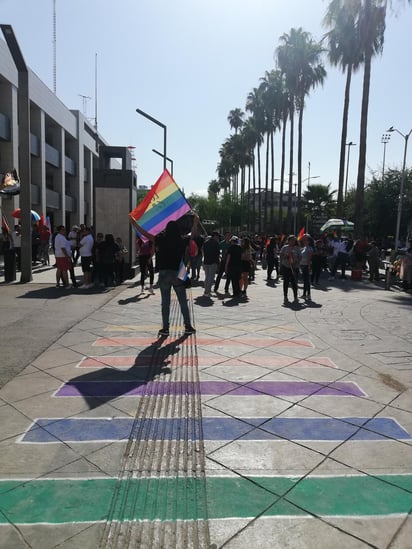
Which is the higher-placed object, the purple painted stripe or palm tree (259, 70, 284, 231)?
palm tree (259, 70, 284, 231)

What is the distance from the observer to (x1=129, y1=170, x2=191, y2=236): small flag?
9.49 metres

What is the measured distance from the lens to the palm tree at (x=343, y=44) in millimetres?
25594

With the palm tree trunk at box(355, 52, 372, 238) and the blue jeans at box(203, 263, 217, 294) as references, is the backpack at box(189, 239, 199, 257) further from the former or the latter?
the palm tree trunk at box(355, 52, 372, 238)

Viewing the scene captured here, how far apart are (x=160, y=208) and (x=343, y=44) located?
2207 centimetres

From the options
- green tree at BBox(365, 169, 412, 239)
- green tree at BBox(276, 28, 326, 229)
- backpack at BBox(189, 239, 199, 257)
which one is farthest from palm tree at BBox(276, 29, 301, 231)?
backpack at BBox(189, 239, 199, 257)

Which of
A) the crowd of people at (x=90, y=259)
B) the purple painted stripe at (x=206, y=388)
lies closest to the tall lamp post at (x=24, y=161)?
the crowd of people at (x=90, y=259)

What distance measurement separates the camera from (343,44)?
2642 cm

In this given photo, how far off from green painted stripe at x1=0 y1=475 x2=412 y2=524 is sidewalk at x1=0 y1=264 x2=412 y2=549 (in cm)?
1

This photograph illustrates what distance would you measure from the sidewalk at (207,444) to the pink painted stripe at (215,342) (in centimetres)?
3

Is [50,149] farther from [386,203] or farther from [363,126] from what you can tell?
[386,203]

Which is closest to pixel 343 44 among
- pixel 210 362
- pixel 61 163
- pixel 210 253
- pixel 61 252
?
pixel 210 253

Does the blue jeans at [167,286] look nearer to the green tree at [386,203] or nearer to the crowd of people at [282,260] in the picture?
the crowd of people at [282,260]

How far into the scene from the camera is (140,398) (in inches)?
185

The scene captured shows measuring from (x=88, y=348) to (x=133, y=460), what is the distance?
3.39m
